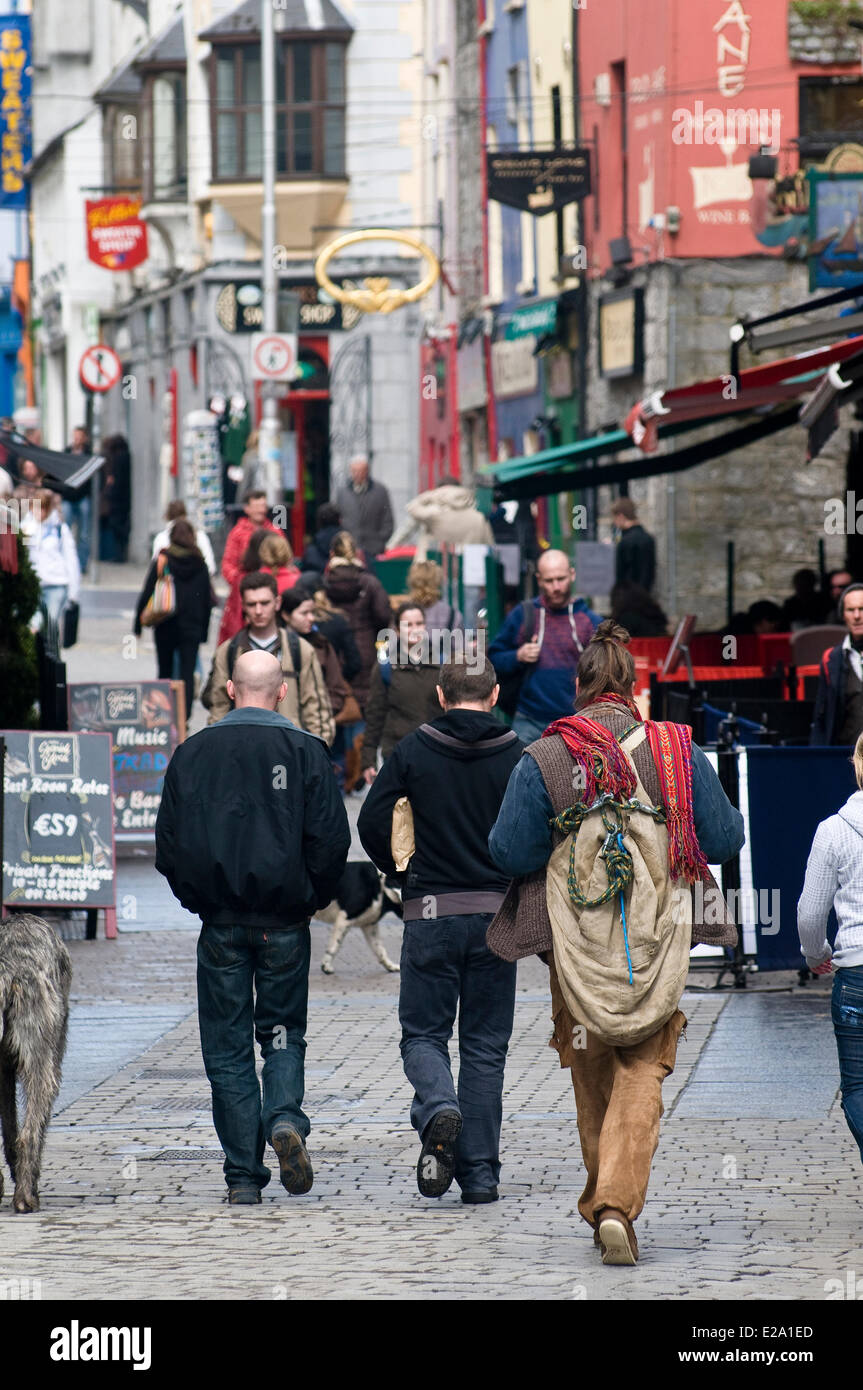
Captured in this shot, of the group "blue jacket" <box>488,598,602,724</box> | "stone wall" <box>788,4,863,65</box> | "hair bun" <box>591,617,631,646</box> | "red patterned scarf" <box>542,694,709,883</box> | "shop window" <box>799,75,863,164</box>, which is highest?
"stone wall" <box>788,4,863,65</box>

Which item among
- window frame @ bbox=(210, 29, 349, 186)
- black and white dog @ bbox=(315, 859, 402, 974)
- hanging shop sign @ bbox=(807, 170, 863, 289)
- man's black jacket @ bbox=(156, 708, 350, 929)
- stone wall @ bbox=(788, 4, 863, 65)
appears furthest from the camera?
window frame @ bbox=(210, 29, 349, 186)

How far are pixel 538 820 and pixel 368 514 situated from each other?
21.5 metres

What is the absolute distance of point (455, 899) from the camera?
8156 millimetres

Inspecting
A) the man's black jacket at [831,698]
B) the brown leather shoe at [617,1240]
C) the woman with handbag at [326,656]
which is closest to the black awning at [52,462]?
the woman with handbag at [326,656]

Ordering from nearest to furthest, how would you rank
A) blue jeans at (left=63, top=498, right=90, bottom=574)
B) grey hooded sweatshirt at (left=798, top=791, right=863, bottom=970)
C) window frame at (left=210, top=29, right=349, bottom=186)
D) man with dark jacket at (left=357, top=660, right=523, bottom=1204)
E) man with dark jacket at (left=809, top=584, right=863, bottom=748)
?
1. grey hooded sweatshirt at (left=798, top=791, right=863, bottom=970)
2. man with dark jacket at (left=357, top=660, right=523, bottom=1204)
3. man with dark jacket at (left=809, top=584, right=863, bottom=748)
4. blue jeans at (left=63, top=498, right=90, bottom=574)
5. window frame at (left=210, top=29, right=349, bottom=186)

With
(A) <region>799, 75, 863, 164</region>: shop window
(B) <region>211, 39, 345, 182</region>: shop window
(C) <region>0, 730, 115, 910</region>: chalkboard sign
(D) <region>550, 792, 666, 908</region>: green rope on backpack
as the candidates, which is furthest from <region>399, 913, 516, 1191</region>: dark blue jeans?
(B) <region>211, 39, 345, 182</region>: shop window

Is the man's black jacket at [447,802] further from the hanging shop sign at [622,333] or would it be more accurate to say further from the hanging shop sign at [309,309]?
the hanging shop sign at [309,309]

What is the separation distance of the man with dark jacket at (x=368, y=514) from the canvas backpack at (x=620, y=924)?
21.3m

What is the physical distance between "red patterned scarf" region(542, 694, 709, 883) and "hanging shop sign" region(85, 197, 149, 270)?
37651mm

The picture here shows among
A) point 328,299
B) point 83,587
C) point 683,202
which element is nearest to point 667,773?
point 683,202

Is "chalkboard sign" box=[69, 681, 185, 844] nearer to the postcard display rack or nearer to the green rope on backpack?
the green rope on backpack

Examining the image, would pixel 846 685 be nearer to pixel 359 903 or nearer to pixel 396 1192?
pixel 359 903

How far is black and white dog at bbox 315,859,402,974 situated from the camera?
12.4 metres

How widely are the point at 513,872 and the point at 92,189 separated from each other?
40.3 metres
